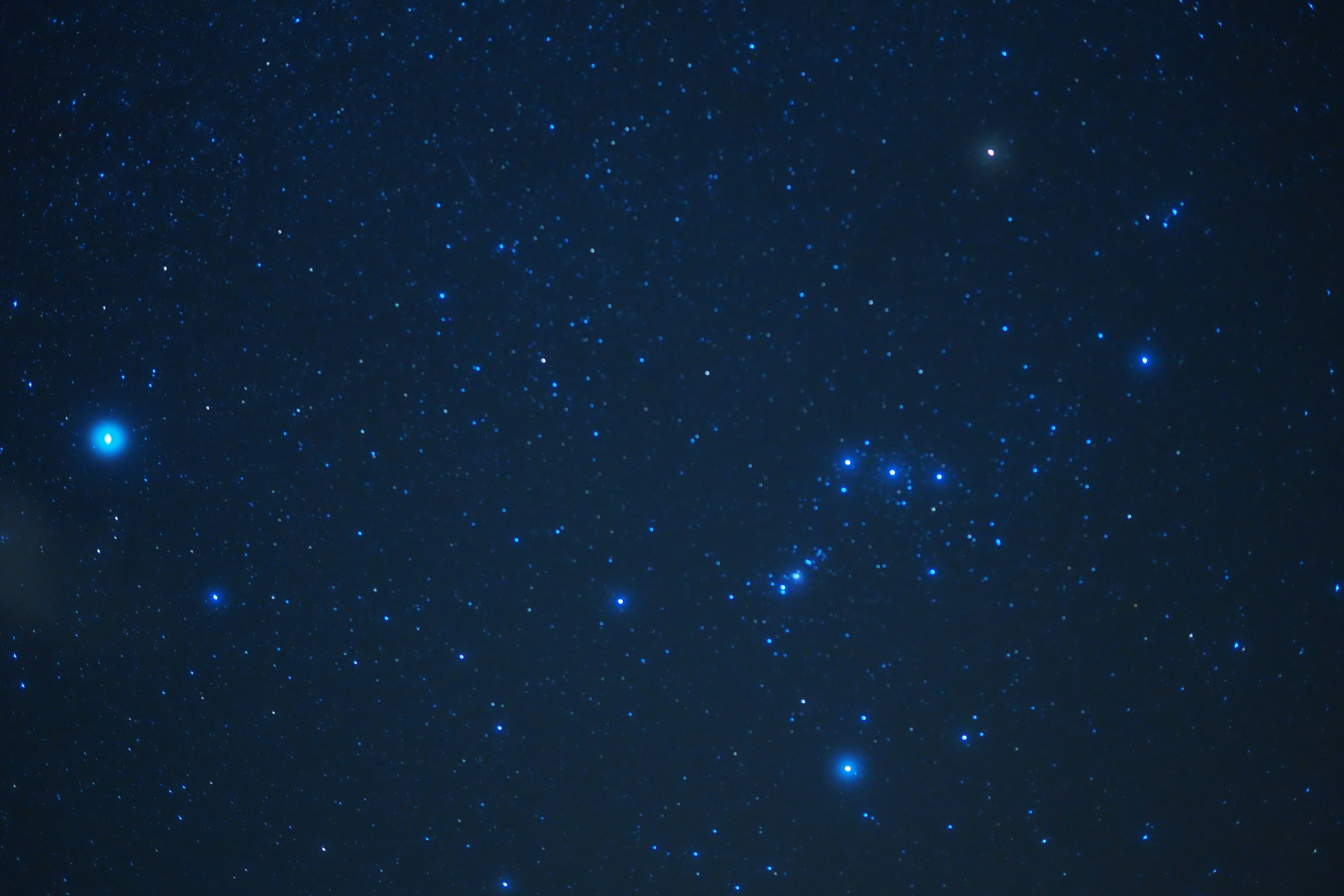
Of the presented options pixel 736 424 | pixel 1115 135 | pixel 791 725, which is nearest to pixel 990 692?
pixel 791 725

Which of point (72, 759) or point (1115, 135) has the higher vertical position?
point (1115, 135)

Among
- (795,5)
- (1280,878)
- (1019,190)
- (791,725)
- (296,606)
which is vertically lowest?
(1280,878)

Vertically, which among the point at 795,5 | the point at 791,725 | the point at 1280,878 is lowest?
the point at 1280,878

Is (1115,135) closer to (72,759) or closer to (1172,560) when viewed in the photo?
(1172,560)

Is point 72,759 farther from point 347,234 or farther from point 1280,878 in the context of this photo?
point 1280,878

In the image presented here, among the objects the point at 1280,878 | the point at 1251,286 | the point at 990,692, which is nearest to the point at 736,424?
the point at 990,692

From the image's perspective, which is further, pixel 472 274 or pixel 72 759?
pixel 72 759
